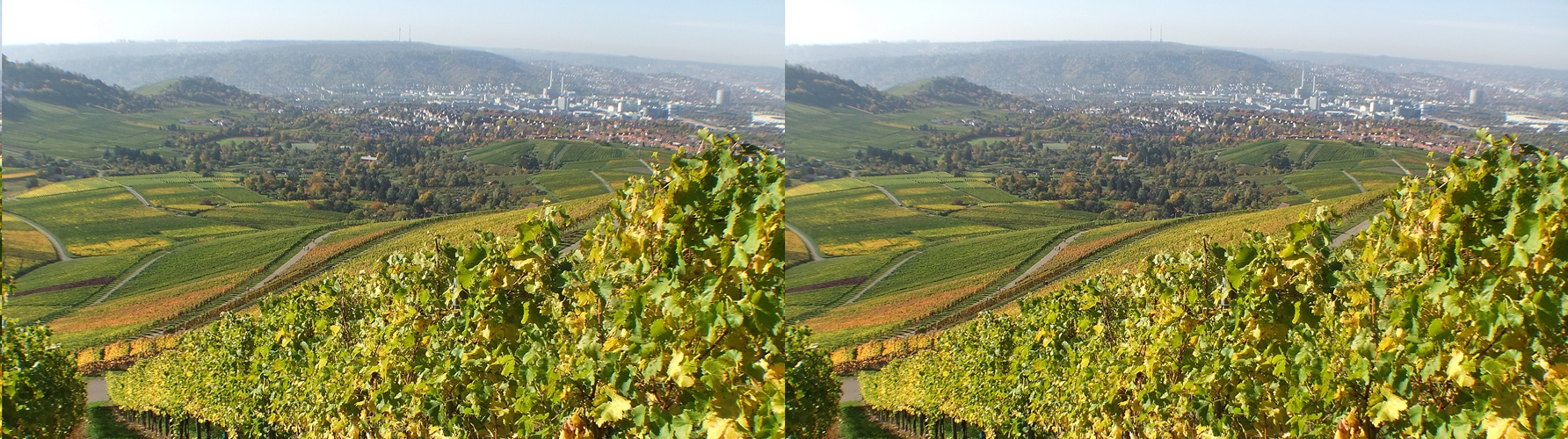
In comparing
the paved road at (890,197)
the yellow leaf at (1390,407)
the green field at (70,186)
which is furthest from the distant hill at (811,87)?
the green field at (70,186)

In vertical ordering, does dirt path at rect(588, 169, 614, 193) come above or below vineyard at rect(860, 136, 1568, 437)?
below

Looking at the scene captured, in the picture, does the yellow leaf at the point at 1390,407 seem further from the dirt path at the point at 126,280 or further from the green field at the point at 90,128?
the green field at the point at 90,128

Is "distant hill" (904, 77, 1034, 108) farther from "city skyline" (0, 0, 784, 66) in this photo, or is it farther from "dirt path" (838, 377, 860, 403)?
"city skyline" (0, 0, 784, 66)

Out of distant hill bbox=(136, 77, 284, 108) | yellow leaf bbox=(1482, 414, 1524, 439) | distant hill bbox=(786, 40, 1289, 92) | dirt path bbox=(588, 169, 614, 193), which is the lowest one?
dirt path bbox=(588, 169, 614, 193)

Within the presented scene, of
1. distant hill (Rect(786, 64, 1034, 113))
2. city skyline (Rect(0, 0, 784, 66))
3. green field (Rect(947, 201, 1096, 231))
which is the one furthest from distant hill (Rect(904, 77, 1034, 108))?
city skyline (Rect(0, 0, 784, 66))

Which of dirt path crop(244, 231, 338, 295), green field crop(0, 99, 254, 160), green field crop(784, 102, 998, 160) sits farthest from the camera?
green field crop(0, 99, 254, 160)

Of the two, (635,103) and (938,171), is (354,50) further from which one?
(938,171)
